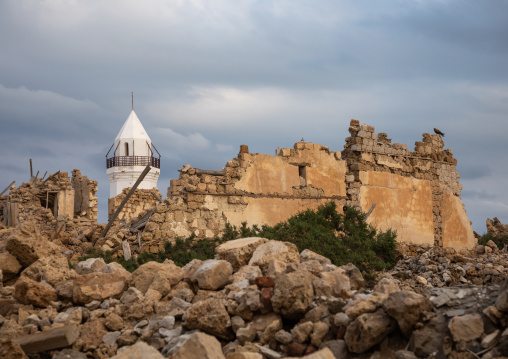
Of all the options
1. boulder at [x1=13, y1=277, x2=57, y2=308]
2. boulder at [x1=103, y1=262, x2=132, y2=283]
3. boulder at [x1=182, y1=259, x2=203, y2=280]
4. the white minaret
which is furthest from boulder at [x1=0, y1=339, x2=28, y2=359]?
the white minaret

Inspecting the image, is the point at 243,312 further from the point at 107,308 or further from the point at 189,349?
the point at 107,308

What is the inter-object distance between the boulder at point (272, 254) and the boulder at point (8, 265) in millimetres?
3372

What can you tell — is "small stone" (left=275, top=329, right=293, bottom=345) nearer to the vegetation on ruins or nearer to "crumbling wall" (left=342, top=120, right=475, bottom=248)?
the vegetation on ruins

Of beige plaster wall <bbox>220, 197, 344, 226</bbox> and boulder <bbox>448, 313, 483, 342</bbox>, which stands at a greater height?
beige plaster wall <bbox>220, 197, 344, 226</bbox>

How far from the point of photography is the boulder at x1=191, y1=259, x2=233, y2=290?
6704 mm

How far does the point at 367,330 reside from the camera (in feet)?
16.3

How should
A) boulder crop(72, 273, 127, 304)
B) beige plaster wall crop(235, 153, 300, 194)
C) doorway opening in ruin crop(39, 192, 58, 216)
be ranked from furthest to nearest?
doorway opening in ruin crop(39, 192, 58, 216)
beige plaster wall crop(235, 153, 300, 194)
boulder crop(72, 273, 127, 304)

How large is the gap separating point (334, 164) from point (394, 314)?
1001 cm

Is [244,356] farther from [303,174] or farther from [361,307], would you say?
[303,174]

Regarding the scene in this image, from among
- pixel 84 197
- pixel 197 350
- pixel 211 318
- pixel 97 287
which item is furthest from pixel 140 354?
pixel 84 197

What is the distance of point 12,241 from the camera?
26.7ft

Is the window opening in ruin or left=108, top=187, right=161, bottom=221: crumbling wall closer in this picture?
the window opening in ruin

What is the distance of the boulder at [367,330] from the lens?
498 centimetres

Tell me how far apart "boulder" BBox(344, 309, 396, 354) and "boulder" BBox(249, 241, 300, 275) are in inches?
75.1
